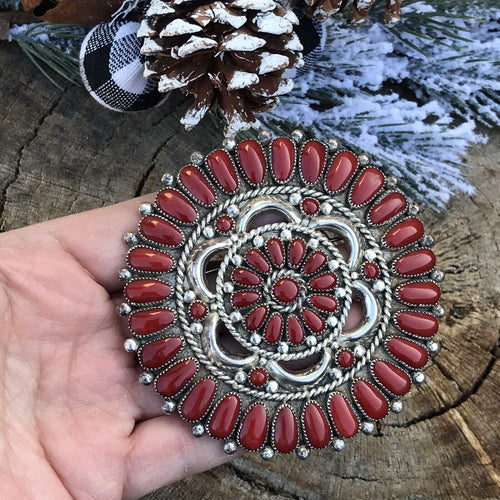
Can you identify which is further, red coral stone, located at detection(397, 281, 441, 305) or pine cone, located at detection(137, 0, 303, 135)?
red coral stone, located at detection(397, 281, 441, 305)

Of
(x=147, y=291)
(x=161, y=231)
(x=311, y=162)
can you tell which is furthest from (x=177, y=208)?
(x=311, y=162)

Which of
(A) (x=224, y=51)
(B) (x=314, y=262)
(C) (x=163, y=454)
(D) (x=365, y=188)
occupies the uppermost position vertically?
(A) (x=224, y=51)

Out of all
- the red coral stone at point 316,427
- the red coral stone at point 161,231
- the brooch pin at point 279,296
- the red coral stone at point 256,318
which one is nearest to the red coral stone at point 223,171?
the brooch pin at point 279,296

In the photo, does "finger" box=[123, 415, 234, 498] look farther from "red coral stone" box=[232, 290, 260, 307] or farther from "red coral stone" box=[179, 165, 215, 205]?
"red coral stone" box=[179, 165, 215, 205]

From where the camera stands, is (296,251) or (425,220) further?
(425,220)

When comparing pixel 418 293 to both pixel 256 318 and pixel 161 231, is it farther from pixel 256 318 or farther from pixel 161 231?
pixel 161 231

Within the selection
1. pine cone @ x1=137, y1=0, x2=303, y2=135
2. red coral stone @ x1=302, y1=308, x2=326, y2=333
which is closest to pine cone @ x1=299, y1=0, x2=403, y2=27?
pine cone @ x1=137, y1=0, x2=303, y2=135
